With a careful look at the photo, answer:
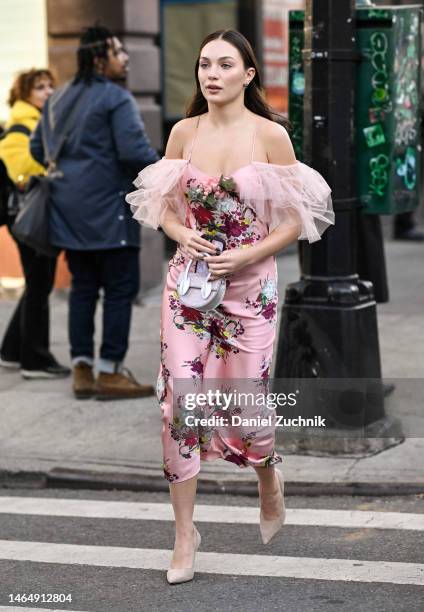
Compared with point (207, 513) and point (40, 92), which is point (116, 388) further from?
point (207, 513)

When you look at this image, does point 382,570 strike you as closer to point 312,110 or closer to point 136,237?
point 312,110

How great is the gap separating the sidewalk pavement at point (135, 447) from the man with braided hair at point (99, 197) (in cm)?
26

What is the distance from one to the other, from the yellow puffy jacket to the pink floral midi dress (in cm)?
342

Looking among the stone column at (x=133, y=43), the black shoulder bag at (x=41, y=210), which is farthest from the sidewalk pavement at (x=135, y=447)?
the stone column at (x=133, y=43)

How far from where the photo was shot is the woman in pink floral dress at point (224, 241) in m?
4.93

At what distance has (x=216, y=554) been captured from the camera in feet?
17.5

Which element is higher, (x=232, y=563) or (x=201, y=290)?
(x=201, y=290)

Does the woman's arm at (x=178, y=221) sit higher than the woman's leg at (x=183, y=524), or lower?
higher

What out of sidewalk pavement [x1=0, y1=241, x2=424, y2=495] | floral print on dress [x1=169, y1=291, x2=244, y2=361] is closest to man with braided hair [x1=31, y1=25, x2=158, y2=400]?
sidewalk pavement [x1=0, y1=241, x2=424, y2=495]

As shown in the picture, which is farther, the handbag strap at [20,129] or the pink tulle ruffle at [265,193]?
the handbag strap at [20,129]

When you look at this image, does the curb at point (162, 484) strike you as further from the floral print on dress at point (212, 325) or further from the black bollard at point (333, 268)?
the floral print on dress at point (212, 325)

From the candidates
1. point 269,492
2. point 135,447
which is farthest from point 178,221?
point 135,447

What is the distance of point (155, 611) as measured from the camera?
466cm

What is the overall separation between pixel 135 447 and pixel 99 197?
1.55 m
